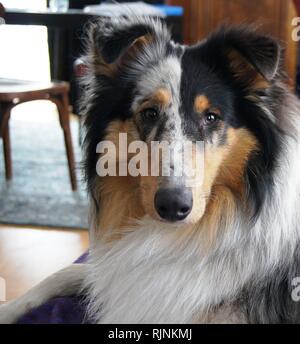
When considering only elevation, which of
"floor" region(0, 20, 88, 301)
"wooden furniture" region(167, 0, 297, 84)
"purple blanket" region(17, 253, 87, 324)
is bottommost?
"floor" region(0, 20, 88, 301)

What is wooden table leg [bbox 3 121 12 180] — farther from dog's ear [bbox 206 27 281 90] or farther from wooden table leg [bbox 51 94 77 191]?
dog's ear [bbox 206 27 281 90]

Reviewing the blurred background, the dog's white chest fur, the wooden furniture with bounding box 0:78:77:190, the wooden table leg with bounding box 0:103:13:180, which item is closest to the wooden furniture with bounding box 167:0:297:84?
the blurred background

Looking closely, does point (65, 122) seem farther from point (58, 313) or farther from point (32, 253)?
point (58, 313)

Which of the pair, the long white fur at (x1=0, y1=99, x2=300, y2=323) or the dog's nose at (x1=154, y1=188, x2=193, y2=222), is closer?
the dog's nose at (x1=154, y1=188, x2=193, y2=222)

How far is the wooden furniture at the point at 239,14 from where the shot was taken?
406 cm

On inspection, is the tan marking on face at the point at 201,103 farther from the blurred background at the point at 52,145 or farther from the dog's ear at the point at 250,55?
the blurred background at the point at 52,145

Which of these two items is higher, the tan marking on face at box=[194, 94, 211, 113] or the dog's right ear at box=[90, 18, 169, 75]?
Answer: the dog's right ear at box=[90, 18, 169, 75]

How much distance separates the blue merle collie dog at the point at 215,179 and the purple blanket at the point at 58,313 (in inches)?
10.6

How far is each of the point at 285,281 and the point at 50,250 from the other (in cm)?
162

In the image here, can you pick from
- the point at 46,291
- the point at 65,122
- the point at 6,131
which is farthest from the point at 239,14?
the point at 46,291

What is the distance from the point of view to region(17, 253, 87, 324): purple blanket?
183 cm

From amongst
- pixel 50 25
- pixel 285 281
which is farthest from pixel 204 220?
pixel 50 25
